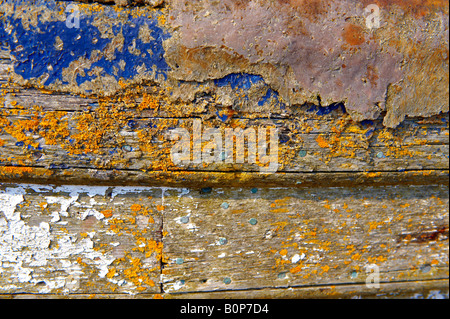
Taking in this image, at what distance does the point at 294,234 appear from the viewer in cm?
114

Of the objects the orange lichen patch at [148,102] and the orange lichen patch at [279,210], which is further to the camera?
the orange lichen patch at [279,210]

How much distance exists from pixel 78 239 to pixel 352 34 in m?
1.20

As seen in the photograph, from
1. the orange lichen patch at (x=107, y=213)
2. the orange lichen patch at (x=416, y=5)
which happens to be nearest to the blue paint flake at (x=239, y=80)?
the orange lichen patch at (x=416, y=5)

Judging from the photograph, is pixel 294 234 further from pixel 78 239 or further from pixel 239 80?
pixel 78 239

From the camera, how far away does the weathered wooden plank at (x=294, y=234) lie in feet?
3.61

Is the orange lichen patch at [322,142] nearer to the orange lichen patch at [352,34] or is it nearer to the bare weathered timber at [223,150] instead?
the bare weathered timber at [223,150]

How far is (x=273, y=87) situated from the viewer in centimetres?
98

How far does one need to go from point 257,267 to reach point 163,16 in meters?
0.98

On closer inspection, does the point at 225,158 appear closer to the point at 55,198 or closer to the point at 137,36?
the point at 137,36

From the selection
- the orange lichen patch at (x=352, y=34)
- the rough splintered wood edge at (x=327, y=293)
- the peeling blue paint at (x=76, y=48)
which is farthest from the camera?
the rough splintered wood edge at (x=327, y=293)

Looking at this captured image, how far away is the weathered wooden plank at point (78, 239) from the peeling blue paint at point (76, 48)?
0.40 meters

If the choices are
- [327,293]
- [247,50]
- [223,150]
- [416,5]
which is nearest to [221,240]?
[223,150]

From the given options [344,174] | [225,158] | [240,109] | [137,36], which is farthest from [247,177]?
[137,36]

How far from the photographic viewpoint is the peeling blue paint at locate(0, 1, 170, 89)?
873 mm
